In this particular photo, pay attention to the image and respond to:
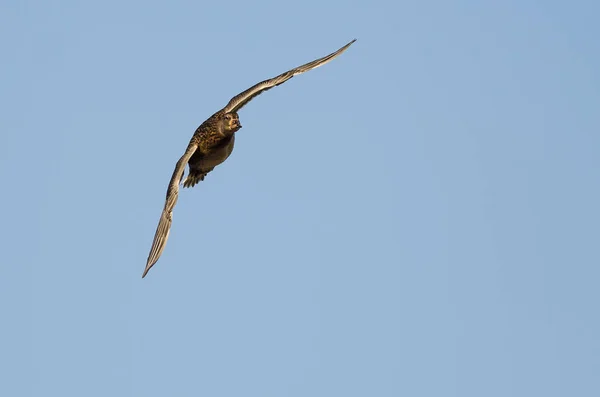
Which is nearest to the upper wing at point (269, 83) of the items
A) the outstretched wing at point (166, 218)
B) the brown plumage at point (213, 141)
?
the brown plumage at point (213, 141)

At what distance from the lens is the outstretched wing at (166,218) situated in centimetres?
4296

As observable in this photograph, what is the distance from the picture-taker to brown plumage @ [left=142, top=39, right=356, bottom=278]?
46503 mm

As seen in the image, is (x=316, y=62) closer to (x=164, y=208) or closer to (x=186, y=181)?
(x=186, y=181)

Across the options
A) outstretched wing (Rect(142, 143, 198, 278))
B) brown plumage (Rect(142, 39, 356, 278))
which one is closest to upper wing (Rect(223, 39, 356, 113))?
→ brown plumage (Rect(142, 39, 356, 278))

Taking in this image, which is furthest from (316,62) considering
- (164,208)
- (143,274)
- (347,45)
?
(143,274)

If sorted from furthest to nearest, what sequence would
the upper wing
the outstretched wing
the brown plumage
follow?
the upper wing
the brown plumage
the outstretched wing

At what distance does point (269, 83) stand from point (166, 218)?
25.8 ft

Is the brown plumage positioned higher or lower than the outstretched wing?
higher

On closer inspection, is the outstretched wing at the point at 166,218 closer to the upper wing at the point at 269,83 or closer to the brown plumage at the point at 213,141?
the brown plumage at the point at 213,141

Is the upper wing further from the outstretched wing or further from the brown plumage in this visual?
the outstretched wing

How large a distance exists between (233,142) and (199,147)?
943 mm

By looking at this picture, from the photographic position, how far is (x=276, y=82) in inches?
2016

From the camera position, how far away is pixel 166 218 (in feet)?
146

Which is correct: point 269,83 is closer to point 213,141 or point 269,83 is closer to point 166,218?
point 213,141
